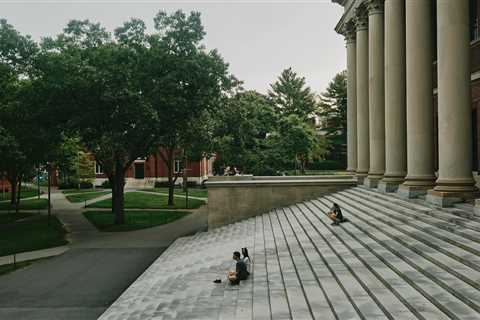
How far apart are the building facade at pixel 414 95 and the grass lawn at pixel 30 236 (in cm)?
1899

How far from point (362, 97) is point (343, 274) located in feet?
55.7

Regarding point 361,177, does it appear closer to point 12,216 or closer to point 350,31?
point 350,31

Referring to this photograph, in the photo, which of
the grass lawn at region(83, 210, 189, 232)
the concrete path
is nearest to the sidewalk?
the concrete path

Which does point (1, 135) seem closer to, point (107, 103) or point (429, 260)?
point (107, 103)

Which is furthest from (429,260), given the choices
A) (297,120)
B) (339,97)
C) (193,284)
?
(339,97)

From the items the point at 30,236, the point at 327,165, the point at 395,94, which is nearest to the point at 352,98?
the point at 395,94

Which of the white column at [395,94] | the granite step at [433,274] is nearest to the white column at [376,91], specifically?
the white column at [395,94]

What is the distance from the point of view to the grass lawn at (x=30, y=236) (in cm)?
2419

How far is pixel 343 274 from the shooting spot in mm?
11094

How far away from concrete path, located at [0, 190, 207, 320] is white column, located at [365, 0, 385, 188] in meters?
12.3

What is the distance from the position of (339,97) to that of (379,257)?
226ft

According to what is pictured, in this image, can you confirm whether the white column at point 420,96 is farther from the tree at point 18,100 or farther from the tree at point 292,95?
the tree at point 292,95

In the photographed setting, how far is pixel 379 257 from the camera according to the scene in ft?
38.2

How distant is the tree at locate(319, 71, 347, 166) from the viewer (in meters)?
75.7
